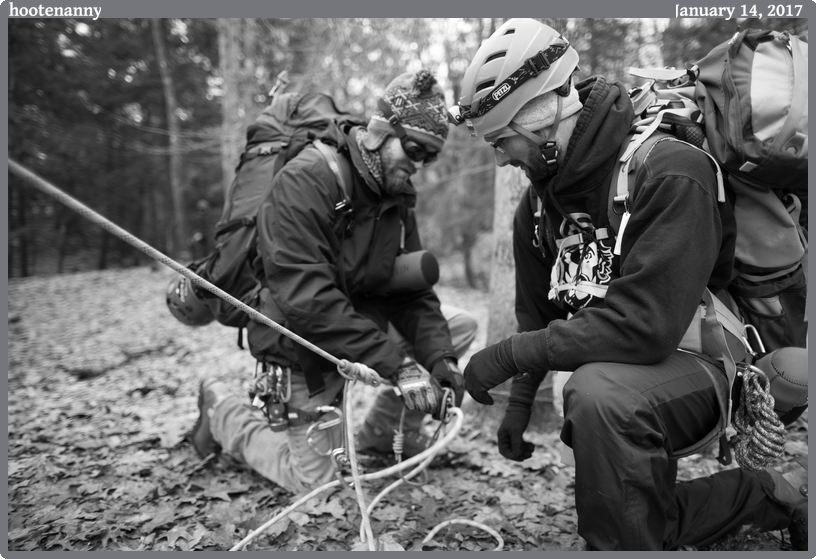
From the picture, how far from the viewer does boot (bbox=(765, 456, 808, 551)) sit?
2662 mm

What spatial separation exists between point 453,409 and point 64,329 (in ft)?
24.3

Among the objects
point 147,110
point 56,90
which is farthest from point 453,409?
point 147,110

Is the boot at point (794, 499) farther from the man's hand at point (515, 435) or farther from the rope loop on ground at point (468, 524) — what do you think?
the rope loop on ground at point (468, 524)

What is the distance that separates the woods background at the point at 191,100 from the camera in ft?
31.2

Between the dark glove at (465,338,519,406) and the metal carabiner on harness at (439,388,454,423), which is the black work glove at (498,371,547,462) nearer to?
the metal carabiner on harness at (439,388,454,423)

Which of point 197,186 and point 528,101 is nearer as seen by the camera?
point 528,101

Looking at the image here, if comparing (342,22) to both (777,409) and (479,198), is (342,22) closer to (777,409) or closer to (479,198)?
(479,198)

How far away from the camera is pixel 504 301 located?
409 cm

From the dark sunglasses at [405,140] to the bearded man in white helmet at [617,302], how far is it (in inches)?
24.8

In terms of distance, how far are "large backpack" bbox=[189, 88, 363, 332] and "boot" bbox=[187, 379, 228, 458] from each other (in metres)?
0.74

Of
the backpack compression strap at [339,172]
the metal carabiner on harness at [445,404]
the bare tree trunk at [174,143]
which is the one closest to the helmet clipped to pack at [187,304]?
the backpack compression strap at [339,172]

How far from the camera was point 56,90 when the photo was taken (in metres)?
14.7

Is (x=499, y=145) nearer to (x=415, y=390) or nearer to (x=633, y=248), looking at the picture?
(x=633, y=248)

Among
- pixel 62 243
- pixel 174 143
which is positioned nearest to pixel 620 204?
pixel 174 143
